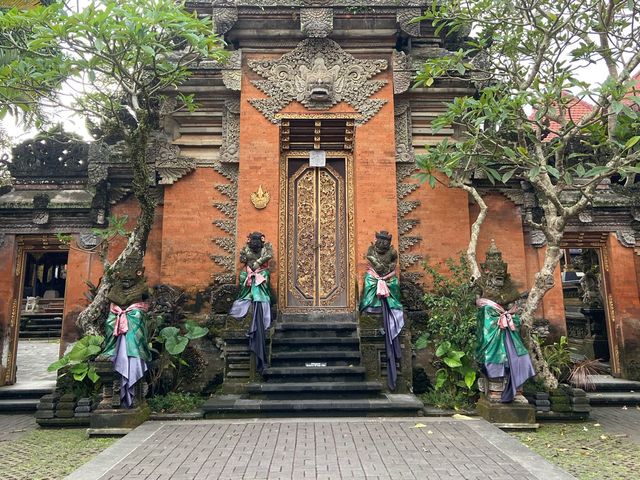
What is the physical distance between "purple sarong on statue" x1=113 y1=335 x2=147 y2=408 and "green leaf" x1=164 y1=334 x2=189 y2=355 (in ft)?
2.34

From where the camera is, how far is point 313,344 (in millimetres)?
7598

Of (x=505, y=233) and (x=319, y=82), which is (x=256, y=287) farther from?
(x=505, y=233)

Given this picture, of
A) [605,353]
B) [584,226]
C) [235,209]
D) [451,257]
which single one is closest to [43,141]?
[235,209]

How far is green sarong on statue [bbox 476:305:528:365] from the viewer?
629cm

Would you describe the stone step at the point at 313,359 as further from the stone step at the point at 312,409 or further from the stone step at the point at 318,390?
the stone step at the point at 312,409

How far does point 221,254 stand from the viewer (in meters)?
8.58

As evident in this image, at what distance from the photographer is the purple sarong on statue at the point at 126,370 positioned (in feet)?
20.0

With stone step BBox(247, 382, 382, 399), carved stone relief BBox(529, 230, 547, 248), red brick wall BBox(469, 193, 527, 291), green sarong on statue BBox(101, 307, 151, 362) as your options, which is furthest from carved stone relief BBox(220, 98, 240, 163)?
carved stone relief BBox(529, 230, 547, 248)

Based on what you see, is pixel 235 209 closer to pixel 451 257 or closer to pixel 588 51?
pixel 451 257

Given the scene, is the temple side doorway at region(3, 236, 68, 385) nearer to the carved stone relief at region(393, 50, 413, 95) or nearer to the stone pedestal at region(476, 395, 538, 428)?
the carved stone relief at region(393, 50, 413, 95)

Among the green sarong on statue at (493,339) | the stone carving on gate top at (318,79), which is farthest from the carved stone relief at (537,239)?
the stone carving on gate top at (318,79)

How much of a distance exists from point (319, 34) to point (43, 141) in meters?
5.93

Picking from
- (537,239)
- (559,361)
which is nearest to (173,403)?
(559,361)

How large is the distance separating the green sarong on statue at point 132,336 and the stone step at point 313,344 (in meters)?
2.01
